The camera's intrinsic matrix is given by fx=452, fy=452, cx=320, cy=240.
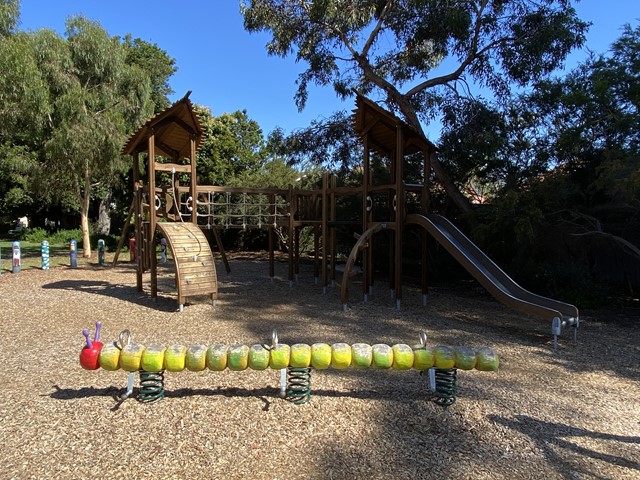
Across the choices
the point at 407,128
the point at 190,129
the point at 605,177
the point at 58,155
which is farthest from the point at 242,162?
the point at 605,177

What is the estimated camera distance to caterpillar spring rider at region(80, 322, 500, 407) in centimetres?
387

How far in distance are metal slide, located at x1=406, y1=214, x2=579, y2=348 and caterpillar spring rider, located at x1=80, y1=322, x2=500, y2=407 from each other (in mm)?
3175

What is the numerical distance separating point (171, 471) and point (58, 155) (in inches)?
589

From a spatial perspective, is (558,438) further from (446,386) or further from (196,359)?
(196,359)

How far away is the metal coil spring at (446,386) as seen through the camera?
405 cm

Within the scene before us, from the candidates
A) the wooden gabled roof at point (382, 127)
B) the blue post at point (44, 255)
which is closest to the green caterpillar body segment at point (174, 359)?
the wooden gabled roof at point (382, 127)

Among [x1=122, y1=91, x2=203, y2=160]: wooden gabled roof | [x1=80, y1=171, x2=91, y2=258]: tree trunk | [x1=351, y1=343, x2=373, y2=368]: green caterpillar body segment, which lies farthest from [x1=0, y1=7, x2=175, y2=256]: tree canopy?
[x1=351, y1=343, x2=373, y2=368]: green caterpillar body segment

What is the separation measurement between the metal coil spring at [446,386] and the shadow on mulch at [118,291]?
5872 millimetres

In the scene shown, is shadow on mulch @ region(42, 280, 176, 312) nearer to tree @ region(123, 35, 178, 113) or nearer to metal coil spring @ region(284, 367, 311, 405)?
metal coil spring @ region(284, 367, 311, 405)

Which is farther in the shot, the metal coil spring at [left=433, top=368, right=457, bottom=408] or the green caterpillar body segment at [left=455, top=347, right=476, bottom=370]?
the metal coil spring at [left=433, top=368, right=457, bottom=408]

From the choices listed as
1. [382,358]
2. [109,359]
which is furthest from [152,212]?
[382,358]

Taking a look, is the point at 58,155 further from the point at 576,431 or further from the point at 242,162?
the point at 576,431

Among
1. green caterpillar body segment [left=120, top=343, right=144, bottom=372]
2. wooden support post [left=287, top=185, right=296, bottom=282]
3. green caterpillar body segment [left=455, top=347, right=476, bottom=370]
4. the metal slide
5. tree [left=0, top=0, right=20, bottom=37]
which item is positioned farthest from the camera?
tree [left=0, top=0, right=20, bottom=37]

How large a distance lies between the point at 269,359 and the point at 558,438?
2.40 metres
